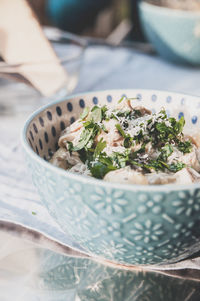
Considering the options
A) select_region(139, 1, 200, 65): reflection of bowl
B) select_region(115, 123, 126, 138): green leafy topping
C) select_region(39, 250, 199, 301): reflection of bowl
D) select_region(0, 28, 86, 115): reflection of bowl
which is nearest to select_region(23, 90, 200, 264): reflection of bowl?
select_region(39, 250, 199, 301): reflection of bowl

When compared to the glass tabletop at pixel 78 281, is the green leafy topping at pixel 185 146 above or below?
above

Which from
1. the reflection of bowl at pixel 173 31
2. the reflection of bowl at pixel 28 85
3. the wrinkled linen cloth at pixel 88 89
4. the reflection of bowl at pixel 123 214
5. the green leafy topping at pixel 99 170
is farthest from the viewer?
the reflection of bowl at pixel 173 31

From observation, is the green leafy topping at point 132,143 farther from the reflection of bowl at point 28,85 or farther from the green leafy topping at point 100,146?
the reflection of bowl at point 28,85

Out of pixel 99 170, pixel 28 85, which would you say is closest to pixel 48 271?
pixel 99 170

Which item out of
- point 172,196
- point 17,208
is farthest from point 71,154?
point 172,196

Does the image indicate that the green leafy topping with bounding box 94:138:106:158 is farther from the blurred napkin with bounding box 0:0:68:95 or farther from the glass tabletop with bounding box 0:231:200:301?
the blurred napkin with bounding box 0:0:68:95

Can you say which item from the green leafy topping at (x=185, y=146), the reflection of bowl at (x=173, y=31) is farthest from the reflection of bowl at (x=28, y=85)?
the green leafy topping at (x=185, y=146)
